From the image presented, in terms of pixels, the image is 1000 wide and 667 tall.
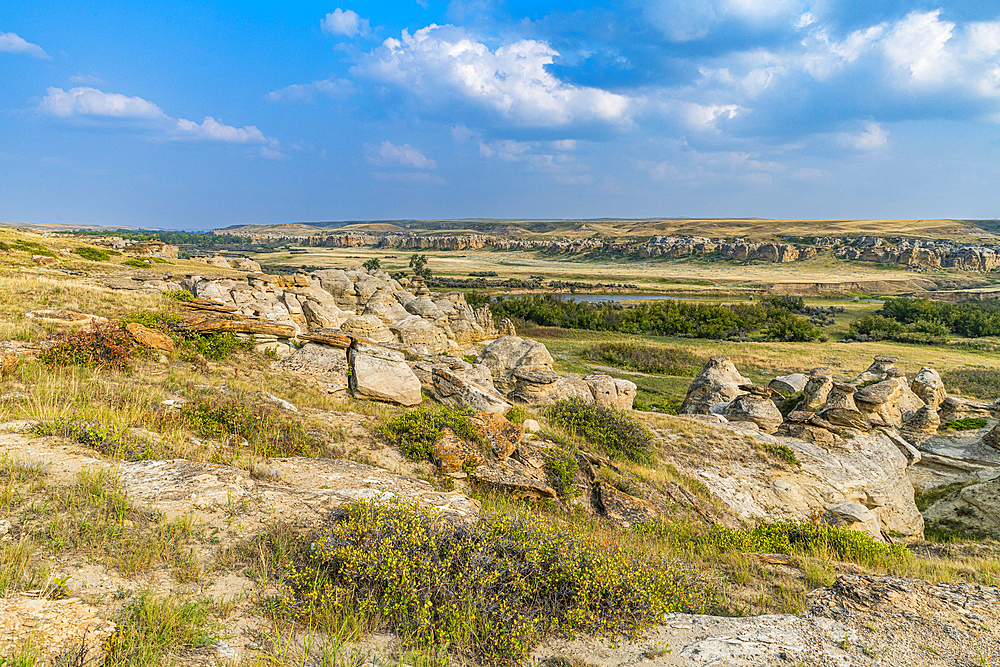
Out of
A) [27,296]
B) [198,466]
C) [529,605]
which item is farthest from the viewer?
[27,296]

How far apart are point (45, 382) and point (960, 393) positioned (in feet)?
152

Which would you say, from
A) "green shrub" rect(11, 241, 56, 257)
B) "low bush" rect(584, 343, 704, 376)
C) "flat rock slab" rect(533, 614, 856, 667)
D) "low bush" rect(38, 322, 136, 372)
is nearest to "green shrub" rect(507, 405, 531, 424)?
"flat rock slab" rect(533, 614, 856, 667)

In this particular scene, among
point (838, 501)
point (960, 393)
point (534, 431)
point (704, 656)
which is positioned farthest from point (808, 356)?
point (704, 656)

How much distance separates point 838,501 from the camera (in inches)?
505

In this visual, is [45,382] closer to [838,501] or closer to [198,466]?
[198,466]

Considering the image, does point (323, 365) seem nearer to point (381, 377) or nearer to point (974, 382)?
point (381, 377)

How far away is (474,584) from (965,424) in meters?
23.8

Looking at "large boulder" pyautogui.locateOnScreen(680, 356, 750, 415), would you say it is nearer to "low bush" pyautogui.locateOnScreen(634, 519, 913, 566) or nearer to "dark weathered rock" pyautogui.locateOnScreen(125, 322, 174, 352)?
"low bush" pyautogui.locateOnScreen(634, 519, 913, 566)

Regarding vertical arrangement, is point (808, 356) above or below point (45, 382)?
below

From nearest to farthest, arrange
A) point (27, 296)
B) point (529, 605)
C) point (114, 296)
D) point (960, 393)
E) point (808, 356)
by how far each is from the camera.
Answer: point (529, 605)
point (27, 296)
point (114, 296)
point (960, 393)
point (808, 356)

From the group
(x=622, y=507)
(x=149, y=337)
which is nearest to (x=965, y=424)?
(x=622, y=507)

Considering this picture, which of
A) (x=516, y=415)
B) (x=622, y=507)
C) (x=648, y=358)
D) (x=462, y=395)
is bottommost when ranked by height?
(x=648, y=358)

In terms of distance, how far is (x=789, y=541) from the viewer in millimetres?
8273

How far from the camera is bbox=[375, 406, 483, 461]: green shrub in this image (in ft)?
31.0
